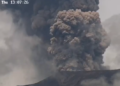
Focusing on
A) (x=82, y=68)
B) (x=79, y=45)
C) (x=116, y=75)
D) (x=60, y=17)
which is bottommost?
(x=116, y=75)

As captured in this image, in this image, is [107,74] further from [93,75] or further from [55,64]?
[55,64]

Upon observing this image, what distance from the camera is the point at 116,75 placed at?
127 feet

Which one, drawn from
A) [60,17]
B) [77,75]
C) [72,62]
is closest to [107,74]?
[77,75]

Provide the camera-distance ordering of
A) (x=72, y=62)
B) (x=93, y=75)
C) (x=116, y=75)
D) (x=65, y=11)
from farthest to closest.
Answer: (x=65, y=11), (x=72, y=62), (x=93, y=75), (x=116, y=75)

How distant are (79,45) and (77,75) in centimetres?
3661

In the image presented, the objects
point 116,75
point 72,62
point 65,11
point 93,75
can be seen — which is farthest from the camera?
point 65,11

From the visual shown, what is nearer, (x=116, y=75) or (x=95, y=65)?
(x=116, y=75)

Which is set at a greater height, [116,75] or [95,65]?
[95,65]

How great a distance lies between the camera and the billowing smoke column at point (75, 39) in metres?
78.8

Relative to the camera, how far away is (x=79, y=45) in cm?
7950

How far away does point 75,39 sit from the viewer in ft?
256

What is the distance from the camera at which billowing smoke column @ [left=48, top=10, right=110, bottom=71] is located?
78.8 m

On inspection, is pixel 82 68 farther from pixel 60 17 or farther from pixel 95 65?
pixel 60 17

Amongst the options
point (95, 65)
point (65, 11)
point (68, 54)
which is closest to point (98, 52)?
point (95, 65)
